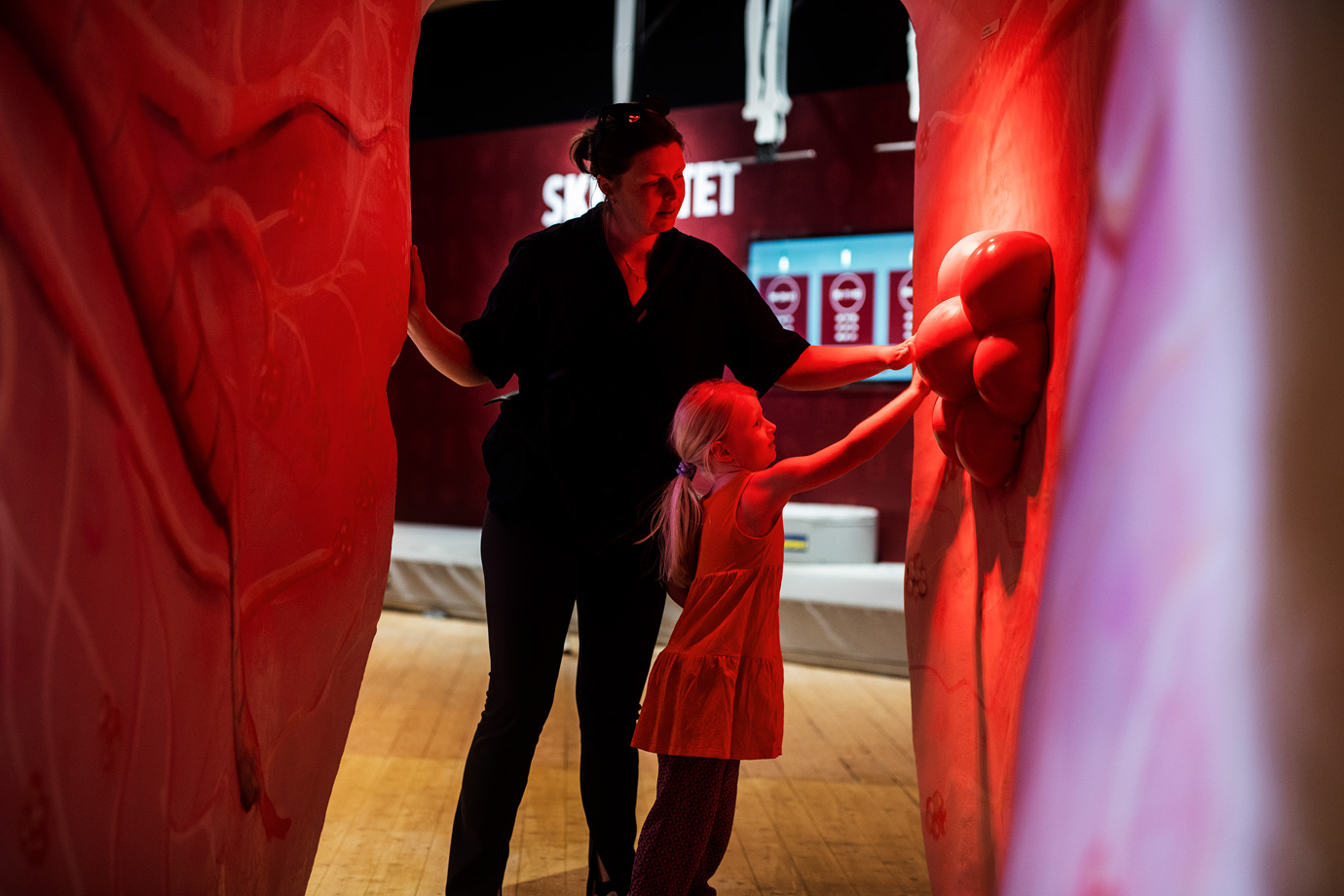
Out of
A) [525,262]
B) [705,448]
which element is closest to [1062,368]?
[705,448]

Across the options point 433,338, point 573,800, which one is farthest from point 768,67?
point 433,338

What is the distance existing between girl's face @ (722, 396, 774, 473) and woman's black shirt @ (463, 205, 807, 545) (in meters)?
0.10

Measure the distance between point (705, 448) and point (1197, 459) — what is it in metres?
0.86

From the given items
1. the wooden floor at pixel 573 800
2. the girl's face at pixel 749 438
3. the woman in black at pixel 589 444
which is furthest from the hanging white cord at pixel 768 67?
the girl's face at pixel 749 438

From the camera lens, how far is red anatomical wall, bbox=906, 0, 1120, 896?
A: 1.14 m

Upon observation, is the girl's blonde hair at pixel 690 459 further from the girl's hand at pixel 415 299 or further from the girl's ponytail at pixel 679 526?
the girl's hand at pixel 415 299

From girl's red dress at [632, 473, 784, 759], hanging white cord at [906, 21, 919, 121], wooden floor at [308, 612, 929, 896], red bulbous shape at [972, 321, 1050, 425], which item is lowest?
wooden floor at [308, 612, 929, 896]

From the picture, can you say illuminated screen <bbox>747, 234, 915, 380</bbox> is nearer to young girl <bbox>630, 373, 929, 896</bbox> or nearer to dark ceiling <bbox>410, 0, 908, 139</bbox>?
dark ceiling <bbox>410, 0, 908, 139</bbox>

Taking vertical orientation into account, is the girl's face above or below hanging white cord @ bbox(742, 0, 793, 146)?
below

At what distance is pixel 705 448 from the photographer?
5.42 ft

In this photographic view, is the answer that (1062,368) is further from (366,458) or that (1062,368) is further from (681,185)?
(366,458)

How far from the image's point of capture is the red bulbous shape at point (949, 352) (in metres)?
1.28

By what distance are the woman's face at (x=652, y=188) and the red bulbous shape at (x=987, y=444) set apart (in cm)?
54

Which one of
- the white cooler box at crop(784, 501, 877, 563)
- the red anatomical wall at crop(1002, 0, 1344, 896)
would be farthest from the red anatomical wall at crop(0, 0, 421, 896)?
the white cooler box at crop(784, 501, 877, 563)
